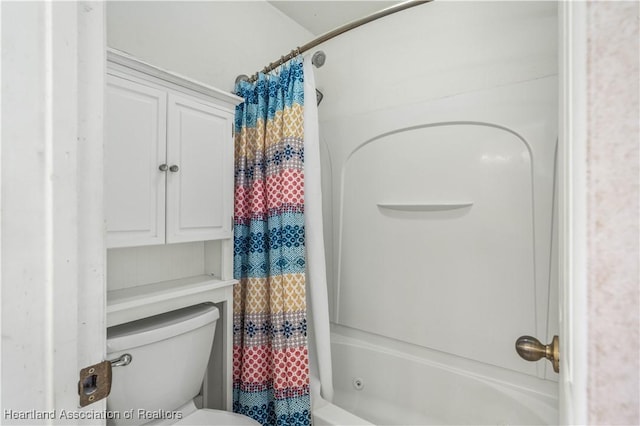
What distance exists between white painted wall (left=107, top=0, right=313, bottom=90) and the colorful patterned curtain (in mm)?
279

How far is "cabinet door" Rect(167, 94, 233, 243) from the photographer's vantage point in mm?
1153

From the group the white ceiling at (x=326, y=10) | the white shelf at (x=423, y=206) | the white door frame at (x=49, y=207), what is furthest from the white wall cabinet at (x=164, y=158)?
the white ceiling at (x=326, y=10)

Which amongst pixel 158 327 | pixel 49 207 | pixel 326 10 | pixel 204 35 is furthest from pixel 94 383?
pixel 326 10

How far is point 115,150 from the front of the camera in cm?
100

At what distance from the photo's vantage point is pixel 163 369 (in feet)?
3.52

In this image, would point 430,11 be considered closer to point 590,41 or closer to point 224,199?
point 224,199

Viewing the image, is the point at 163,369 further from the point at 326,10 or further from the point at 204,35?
the point at 326,10

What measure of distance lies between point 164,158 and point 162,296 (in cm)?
51

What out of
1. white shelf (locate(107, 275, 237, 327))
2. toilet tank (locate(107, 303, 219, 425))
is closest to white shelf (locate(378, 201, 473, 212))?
white shelf (locate(107, 275, 237, 327))

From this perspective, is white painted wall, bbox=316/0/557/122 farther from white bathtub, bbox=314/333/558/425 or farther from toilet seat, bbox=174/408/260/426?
toilet seat, bbox=174/408/260/426

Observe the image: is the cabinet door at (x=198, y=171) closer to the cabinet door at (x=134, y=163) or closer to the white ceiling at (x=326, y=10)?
the cabinet door at (x=134, y=163)

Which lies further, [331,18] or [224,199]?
[331,18]

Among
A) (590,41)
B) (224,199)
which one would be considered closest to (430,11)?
(224,199)

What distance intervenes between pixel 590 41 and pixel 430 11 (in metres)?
1.58
